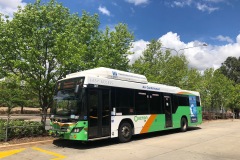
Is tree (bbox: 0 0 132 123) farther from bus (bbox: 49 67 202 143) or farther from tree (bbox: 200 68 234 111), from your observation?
tree (bbox: 200 68 234 111)

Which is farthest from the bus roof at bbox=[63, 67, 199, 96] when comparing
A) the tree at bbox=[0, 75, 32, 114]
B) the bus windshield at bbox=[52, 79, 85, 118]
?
the tree at bbox=[0, 75, 32, 114]

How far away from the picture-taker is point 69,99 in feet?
39.1

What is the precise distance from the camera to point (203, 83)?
41312 mm

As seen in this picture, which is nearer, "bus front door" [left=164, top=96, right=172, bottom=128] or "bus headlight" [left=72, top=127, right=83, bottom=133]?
"bus headlight" [left=72, top=127, right=83, bottom=133]

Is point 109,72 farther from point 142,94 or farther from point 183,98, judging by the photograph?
point 183,98

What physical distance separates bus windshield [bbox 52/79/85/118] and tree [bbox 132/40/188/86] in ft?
42.2

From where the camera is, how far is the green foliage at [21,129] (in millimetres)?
12578

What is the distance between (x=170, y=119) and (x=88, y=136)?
720 centimetres

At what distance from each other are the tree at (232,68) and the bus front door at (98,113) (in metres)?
71.9

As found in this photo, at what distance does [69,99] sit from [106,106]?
1684 mm

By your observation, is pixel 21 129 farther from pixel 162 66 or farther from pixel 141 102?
pixel 162 66

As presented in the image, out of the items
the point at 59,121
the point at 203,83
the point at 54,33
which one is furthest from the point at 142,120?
the point at 203,83

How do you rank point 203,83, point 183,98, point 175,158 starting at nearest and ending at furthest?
point 175,158 → point 183,98 → point 203,83

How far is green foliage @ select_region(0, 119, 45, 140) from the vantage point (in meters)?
12.6
